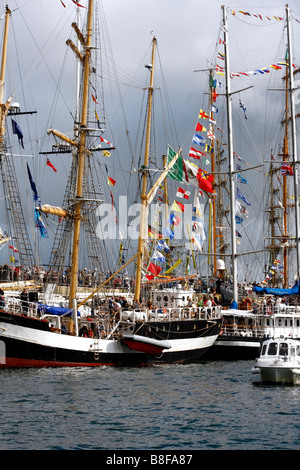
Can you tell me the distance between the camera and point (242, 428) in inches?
1098

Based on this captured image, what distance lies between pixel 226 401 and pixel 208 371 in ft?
46.4

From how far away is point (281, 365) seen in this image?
4075 centimetres

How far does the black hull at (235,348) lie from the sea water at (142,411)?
46.2 feet

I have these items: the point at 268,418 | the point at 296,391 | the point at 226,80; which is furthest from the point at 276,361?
the point at 226,80

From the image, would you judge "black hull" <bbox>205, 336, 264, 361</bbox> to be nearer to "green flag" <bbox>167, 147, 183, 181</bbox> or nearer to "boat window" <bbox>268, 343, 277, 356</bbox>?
"green flag" <bbox>167, 147, 183, 181</bbox>

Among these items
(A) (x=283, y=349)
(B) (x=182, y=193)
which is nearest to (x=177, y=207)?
(B) (x=182, y=193)

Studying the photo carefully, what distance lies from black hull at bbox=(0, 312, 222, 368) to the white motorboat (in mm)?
10185

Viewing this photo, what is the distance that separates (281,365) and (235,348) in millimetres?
18216

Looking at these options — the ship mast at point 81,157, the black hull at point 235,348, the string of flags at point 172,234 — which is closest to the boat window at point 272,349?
the ship mast at point 81,157

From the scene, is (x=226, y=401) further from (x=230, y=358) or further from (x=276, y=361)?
(x=230, y=358)

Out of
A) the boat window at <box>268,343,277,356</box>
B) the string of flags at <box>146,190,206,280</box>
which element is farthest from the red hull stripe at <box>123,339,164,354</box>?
the boat window at <box>268,343,277,356</box>

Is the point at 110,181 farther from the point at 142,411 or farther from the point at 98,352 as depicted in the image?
the point at 142,411

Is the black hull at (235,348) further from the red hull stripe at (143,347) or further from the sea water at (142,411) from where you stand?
the sea water at (142,411)

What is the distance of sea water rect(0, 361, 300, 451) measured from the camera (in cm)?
A: 2531
